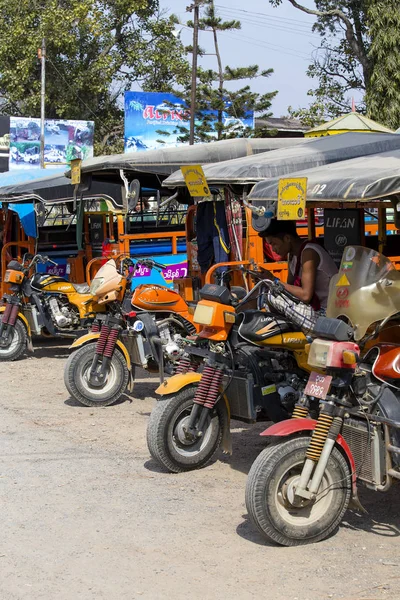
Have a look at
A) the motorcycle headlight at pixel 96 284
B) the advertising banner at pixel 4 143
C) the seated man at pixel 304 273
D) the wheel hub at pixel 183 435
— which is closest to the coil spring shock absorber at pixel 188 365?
the wheel hub at pixel 183 435

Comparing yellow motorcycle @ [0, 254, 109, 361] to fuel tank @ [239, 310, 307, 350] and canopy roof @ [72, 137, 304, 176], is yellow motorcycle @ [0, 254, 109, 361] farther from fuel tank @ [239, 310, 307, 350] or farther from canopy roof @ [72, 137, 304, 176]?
fuel tank @ [239, 310, 307, 350]

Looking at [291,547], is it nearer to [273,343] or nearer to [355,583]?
[355,583]

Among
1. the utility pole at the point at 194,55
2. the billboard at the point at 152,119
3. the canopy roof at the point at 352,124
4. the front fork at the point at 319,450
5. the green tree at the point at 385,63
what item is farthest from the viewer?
the billboard at the point at 152,119

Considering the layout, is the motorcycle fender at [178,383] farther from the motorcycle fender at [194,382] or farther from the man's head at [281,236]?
the man's head at [281,236]

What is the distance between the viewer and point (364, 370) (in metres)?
4.57

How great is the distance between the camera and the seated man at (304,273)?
536 centimetres

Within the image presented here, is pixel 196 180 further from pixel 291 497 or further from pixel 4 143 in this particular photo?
pixel 4 143

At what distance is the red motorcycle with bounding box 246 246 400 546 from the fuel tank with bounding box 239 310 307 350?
2.54ft

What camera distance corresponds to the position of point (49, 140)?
29.0 metres

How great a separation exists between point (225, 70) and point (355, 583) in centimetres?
2218

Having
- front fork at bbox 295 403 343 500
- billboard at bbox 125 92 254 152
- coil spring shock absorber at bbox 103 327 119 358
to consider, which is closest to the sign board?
coil spring shock absorber at bbox 103 327 119 358

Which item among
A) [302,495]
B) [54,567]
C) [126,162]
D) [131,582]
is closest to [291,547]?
[302,495]

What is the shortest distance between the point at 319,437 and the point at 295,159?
391 cm

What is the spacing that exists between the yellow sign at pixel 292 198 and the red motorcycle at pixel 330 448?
2.69 feet
